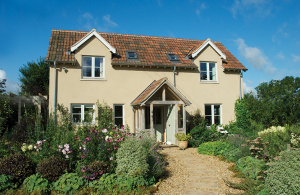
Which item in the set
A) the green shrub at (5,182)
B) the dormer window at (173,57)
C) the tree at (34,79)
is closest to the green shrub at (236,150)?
the dormer window at (173,57)

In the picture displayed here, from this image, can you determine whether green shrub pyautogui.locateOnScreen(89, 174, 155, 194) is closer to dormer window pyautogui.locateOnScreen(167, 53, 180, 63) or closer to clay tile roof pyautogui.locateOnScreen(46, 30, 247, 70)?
clay tile roof pyautogui.locateOnScreen(46, 30, 247, 70)

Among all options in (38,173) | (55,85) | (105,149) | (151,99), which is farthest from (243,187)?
(55,85)

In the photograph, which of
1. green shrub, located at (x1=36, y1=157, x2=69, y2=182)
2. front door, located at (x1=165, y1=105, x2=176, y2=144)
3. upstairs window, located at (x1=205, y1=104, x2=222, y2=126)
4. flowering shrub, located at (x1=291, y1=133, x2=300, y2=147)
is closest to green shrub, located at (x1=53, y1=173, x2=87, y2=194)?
green shrub, located at (x1=36, y1=157, x2=69, y2=182)

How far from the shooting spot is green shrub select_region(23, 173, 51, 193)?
6.19 meters

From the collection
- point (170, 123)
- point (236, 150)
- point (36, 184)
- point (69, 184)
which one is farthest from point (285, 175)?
point (170, 123)

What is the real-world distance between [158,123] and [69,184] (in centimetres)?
863

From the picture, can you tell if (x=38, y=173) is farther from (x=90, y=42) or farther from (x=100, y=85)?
(x=90, y=42)

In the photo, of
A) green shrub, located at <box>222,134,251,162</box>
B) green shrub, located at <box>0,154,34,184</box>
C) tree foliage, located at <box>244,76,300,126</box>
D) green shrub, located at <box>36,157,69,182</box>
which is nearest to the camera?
green shrub, located at <box>0,154,34,184</box>

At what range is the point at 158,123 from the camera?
→ 14.4m

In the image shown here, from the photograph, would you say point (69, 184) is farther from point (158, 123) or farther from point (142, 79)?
point (142, 79)

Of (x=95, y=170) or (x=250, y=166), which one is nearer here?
(x=95, y=170)

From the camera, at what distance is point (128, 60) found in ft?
46.6

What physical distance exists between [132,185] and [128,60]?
30.9 feet

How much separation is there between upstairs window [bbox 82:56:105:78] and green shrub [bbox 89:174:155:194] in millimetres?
8482
